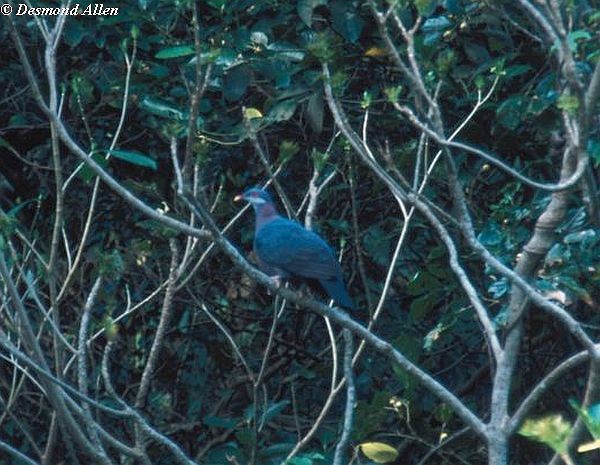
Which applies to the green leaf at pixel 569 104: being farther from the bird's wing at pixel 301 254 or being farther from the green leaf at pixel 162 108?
the green leaf at pixel 162 108

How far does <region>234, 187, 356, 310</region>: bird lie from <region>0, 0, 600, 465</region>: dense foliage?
15 centimetres

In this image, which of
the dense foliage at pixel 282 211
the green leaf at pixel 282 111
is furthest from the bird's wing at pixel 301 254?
the green leaf at pixel 282 111

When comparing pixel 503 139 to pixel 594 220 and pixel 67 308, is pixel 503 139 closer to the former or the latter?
pixel 594 220

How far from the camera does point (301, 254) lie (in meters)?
5.37

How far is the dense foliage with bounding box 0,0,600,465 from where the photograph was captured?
524 cm

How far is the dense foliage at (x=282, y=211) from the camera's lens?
5.24 m

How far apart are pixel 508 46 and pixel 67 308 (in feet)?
7.72

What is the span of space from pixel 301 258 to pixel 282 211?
1.28m

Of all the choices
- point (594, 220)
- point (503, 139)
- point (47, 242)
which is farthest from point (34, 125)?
point (594, 220)

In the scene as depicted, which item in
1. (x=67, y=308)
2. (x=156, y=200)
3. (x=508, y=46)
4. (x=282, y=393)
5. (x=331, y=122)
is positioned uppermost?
(x=508, y=46)

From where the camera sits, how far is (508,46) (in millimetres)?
5742

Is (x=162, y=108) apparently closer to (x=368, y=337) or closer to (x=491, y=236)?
(x=491, y=236)

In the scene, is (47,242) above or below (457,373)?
above

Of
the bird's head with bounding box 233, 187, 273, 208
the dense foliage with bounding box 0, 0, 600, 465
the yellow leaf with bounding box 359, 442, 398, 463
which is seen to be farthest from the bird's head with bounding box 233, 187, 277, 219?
the yellow leaf with bounding box 359, 442, 398, 463
